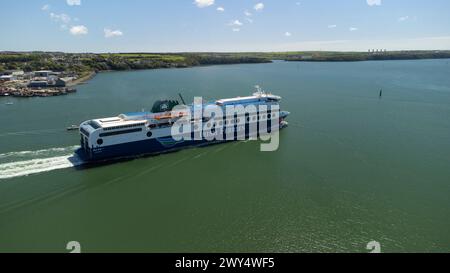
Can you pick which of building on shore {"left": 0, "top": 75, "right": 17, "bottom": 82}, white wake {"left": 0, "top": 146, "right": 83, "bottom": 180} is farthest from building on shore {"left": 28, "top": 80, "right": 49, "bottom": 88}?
white wake {"left": 0, "top": 146, "right": 83, "bottom": 180}

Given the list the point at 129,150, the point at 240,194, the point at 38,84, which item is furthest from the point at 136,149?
the point at 38,84

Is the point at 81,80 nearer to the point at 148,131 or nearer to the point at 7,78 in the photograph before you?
the point at 7,78

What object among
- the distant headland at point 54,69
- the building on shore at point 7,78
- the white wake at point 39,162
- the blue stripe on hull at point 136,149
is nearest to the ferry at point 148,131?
the blue stripe on hull at point 136,149

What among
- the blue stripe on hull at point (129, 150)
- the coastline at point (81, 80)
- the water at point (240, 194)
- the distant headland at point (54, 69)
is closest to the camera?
the water at point (240, 194)

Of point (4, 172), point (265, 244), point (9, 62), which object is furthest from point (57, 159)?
point (9, 62)

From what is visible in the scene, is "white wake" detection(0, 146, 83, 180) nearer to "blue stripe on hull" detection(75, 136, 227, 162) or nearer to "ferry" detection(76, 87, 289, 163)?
"blue stripe on hull" detection(75, 136, 227, 162)

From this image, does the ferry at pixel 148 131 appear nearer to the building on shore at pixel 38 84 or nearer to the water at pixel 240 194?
the water at pixel 240 194
